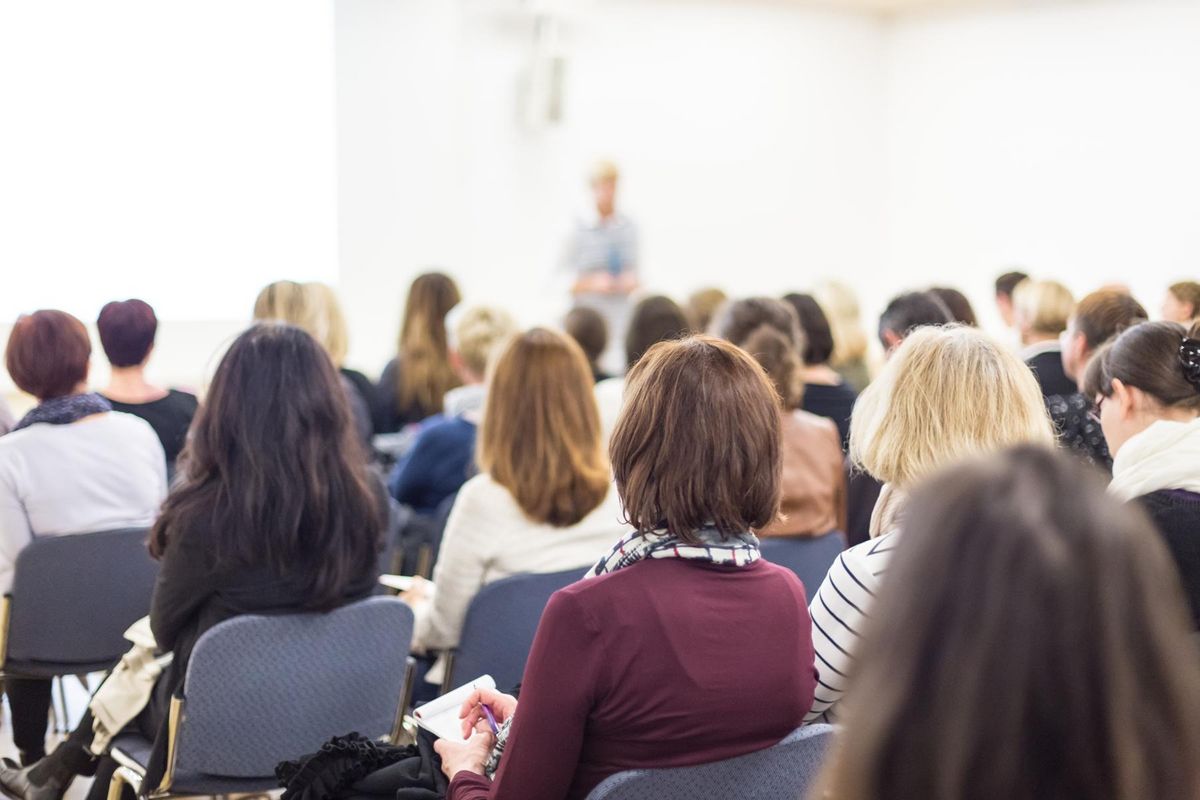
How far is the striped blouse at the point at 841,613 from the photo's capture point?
6.22 feet

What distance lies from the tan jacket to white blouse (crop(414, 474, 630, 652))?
0.56 m

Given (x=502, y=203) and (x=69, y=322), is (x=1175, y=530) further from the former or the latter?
(x=502, y=203)

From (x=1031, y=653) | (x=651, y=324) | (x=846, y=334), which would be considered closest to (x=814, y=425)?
(x=651, y=324)

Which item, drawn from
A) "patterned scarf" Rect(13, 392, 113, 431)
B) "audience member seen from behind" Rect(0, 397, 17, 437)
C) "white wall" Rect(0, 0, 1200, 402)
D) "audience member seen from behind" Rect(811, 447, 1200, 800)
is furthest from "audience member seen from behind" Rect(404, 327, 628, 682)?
"white wall" Rect(0, 0, 1200, 402)

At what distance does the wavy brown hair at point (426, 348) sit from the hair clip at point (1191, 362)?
3097 millimetres

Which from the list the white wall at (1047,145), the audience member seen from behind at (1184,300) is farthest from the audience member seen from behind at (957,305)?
the white wall at (1047,145)

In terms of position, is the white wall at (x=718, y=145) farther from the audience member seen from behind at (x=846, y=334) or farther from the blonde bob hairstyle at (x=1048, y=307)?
the blonde bob hairstyle at (x=1048, y=307)

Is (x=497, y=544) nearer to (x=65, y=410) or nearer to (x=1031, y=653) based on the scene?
(x=65, y=410)

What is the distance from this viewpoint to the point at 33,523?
3.02m

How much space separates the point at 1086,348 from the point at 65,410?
279cm

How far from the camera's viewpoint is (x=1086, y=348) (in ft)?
11.4

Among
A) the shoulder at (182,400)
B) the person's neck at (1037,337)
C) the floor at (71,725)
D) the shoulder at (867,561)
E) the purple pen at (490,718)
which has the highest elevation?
the person's neck at (1037,337)

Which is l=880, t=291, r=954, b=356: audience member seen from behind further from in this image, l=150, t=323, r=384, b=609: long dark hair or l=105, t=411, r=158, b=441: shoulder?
l=105, t=411, r=158, b=441: shoulder

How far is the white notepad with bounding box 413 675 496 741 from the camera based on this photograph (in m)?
1.90
